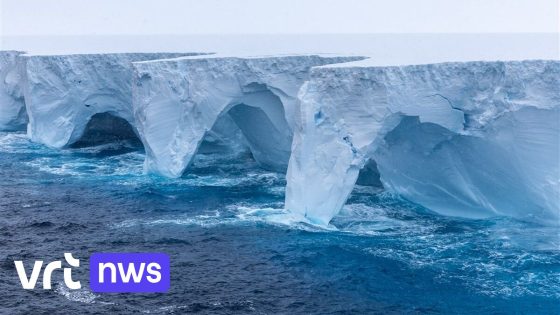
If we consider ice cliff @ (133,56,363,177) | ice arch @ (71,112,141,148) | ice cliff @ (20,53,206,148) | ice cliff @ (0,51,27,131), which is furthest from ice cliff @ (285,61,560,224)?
ice cliff @ (0,51,27,131)

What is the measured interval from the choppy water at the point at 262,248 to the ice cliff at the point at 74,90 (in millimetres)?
4739

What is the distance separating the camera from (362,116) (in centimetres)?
1792

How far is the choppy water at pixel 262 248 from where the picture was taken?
13289 millimetres

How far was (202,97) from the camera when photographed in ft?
72.9

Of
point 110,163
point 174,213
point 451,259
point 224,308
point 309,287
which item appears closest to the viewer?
point 224,308

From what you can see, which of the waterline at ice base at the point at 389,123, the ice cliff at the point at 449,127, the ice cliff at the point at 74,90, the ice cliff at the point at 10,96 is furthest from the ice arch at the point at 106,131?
the ice cliff at the point at 449,127

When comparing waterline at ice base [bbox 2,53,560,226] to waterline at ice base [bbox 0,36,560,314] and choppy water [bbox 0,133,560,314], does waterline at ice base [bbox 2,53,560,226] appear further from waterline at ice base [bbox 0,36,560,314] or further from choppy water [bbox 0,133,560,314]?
choppy water [bbox 0,133,560,314]

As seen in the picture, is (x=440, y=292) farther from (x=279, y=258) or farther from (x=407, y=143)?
(x=407, y=143)

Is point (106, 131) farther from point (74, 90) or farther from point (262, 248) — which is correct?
point (262, 248)

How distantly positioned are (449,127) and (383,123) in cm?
164

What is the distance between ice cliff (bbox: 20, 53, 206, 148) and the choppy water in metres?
4.74

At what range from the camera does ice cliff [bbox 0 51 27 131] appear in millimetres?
31172

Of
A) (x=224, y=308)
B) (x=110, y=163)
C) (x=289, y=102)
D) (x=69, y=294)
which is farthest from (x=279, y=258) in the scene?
(x=110, y=163)

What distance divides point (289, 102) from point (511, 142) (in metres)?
6.80
